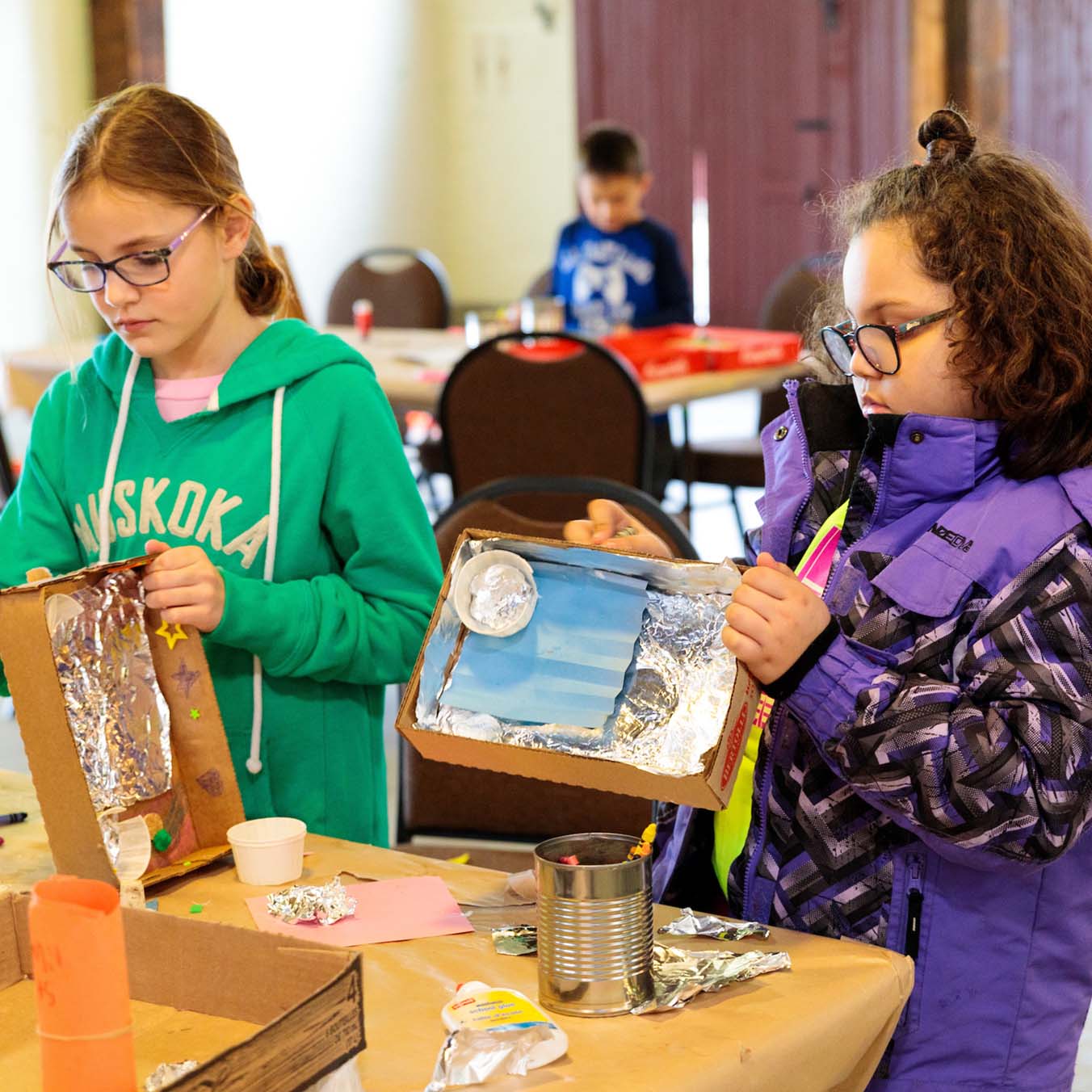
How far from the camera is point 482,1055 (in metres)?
1.03

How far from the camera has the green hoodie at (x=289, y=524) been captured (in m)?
1.66

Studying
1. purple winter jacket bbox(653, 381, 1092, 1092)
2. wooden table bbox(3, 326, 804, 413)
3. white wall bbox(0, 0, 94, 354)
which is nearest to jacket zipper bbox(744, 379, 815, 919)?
purple winter jacket bbox(653, 381, 1092, 1092)

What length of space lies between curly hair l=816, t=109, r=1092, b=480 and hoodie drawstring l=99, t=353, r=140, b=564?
0.88m

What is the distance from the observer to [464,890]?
1349 millimetres

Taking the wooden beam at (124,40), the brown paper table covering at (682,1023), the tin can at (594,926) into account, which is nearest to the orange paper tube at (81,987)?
the brown paper table covering at (682,1023)

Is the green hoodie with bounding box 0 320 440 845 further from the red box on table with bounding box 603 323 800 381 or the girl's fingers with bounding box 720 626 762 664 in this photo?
the red box on table with bounding box 603 323 800 381

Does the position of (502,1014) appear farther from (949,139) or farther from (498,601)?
(949,139)

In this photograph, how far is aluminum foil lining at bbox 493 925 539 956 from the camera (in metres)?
1.22

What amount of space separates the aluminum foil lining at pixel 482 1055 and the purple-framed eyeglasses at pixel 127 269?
0.91 meters

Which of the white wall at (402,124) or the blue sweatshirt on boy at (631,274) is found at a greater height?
the white wall at (402,124)

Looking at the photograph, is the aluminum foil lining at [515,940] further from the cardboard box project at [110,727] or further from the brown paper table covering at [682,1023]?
the cardboard box project at [110,727]

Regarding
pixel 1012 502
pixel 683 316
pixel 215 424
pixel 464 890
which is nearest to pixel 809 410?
pixel 1012 502

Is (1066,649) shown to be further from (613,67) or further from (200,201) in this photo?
(613,67)

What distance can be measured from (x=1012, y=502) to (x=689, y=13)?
7512 millimetres
